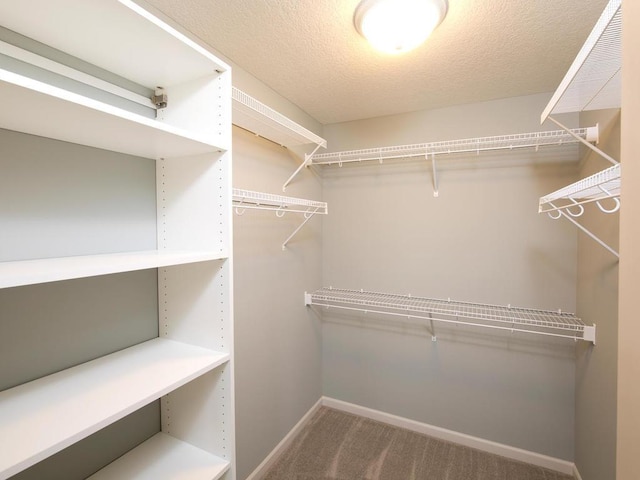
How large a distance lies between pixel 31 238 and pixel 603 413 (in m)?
2.50

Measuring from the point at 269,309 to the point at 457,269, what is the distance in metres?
1.39

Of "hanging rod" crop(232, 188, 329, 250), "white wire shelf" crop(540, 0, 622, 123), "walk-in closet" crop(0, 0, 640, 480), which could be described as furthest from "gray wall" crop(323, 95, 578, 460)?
"white wire shelf" crop(540, 0, 622, 123)

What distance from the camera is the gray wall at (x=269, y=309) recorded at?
1.74 metres

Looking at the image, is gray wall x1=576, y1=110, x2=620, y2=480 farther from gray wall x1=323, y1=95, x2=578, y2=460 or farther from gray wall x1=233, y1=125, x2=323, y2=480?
gray wall x1=233, y1=125, x2=323, y2=480

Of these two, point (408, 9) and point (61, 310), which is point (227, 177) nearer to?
point (61, 310)

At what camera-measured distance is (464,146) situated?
2.09 meters

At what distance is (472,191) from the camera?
2141 mm

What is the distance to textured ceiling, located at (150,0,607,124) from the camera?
4.00 ft

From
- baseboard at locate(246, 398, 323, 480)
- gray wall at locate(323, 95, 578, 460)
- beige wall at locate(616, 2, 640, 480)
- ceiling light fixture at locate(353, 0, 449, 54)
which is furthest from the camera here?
gray wall at locate(323, 95, 578, 460)

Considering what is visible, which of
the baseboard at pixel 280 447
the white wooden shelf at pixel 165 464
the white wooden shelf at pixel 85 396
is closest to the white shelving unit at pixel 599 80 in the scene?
the white wooden shelf at pixel 85 396

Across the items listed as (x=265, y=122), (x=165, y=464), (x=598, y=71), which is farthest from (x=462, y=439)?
(x=265, y=122)

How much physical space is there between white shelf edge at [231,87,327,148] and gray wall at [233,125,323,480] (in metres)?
0.07

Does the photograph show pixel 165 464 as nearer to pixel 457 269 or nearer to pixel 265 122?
pixel 265 122

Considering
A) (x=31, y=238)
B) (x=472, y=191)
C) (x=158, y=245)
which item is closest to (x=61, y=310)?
(x=31, y=238)
